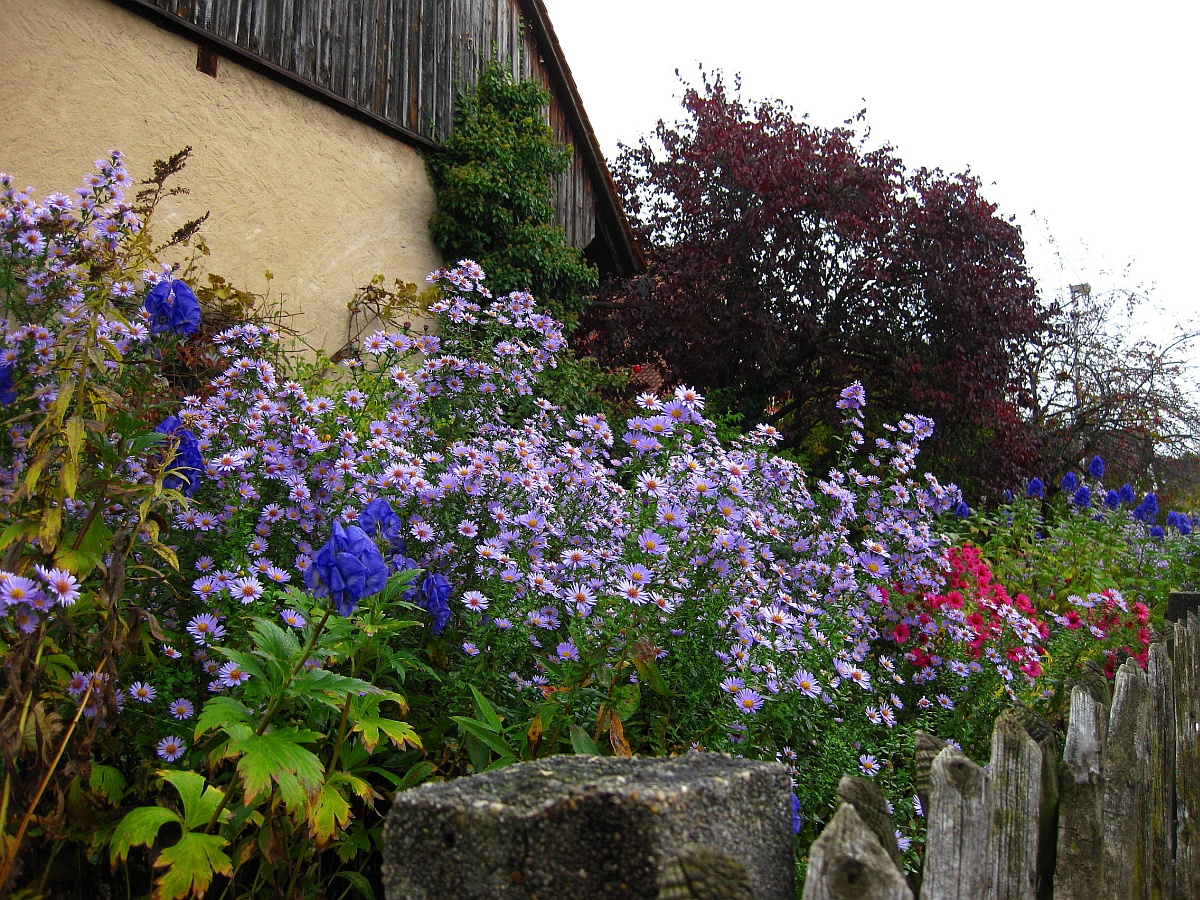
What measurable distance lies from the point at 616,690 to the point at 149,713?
1.17 m

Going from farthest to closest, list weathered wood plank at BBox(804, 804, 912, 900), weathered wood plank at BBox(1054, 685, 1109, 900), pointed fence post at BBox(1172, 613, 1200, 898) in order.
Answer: pointed fence post at BBox(1172, 613, 1200, 898) → weathered wood plank at BBox(1054, 685, 1109, 900) → weathered wood plank at BBox(804, 804, 912, 900)

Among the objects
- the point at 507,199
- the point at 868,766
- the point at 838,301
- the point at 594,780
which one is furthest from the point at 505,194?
the point at 594,780

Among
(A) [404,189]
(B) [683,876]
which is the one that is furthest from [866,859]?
(A) [404,189]

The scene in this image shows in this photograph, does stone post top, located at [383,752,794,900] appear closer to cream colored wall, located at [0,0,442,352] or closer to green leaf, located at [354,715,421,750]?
green leaf, located at [354,715,421,750]

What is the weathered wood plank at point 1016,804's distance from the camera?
1.30 metres

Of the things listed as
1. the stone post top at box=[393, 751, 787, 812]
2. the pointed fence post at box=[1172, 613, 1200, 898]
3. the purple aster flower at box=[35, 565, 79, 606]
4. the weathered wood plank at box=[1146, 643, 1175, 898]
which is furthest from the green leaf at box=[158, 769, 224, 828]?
the pointed fence post at box=[1172, 613, 1200, 898]

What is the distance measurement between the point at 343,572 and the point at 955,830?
42.7 inches

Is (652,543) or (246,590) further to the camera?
(652,543)

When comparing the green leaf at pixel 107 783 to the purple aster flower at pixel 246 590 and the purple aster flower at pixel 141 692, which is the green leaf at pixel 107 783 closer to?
the purple aster flower at pixel 141 692

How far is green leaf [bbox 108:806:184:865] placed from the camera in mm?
1726

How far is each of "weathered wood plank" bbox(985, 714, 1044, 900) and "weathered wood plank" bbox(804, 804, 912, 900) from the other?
0.43m

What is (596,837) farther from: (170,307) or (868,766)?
(170,307)

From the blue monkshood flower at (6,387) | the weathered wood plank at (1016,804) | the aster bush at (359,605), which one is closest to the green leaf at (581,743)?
the aster bush at (359,605)

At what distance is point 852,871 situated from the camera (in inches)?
37.4
